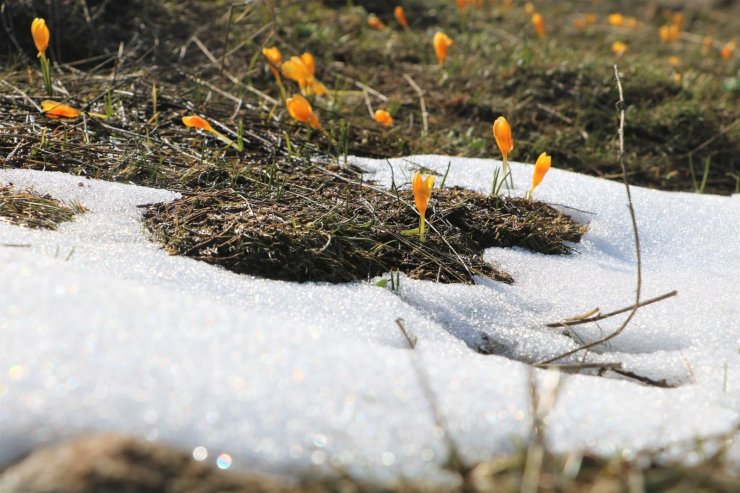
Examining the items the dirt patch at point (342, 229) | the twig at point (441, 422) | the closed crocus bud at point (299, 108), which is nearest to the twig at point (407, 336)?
the twig at point (441, 422)

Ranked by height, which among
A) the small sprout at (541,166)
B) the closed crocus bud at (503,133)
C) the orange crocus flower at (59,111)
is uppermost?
the closed crocus bud at (503,133)

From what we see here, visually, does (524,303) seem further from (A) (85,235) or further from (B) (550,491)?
(A) (85,235)

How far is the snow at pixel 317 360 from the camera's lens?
1.22 m

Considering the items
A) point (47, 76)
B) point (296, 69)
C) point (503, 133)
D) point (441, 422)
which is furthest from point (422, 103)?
point (441, 422)

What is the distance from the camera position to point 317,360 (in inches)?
55.4

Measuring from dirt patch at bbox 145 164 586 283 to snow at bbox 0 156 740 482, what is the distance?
0.10 metres

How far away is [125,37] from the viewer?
14.4 feet

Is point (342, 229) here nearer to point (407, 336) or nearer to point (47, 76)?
point (407, 336)

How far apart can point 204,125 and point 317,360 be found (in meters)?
1.64

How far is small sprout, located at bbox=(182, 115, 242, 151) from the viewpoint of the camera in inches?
109

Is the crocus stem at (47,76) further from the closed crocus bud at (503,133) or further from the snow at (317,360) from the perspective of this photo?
the closed crocus bud at (503,133)

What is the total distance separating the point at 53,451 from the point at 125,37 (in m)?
3.70

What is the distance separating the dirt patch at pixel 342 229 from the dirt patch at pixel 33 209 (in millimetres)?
240

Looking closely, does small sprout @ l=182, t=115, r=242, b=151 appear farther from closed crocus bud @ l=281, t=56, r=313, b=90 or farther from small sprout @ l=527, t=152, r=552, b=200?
small sprout @ l=527, t=152, r=552, b=200
